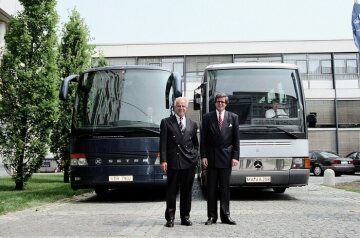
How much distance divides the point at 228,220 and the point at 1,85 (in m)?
10.9

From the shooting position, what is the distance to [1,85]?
654 inches

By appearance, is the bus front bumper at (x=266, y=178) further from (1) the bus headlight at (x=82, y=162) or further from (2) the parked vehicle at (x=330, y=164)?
(2) the parked vehicle at (x=330, y=164)

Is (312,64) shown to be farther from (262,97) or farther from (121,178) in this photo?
(121,178)

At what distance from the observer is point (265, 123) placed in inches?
484

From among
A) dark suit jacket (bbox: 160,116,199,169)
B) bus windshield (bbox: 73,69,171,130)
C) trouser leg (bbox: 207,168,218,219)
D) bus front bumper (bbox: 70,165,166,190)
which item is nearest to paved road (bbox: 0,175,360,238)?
trouser leg (bbox: 207,168,218,219)

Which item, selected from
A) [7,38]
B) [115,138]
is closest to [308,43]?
[7,38]

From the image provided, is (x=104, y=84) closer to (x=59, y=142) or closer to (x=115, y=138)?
(x=115, y=138)

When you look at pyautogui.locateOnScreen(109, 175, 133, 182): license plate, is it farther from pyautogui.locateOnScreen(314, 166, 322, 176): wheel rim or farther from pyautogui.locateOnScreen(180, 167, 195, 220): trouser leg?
pyautogui.locateOnScreen(314, 166, 322, 176): wheel rim

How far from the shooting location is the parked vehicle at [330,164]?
29.5m

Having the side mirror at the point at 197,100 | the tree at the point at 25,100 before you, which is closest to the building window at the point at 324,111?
the tree at the point at 25,100

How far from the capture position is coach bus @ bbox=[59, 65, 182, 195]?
39.6 ft

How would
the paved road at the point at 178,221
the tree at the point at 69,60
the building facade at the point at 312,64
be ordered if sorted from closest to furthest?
1. the paved road at the point at 178,221
2. the tree at the point at 69,60
3. the building facade at the point at 312,64

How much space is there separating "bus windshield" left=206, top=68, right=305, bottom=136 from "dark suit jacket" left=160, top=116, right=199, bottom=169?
428 cm

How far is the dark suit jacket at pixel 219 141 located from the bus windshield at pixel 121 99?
12.9 feet
